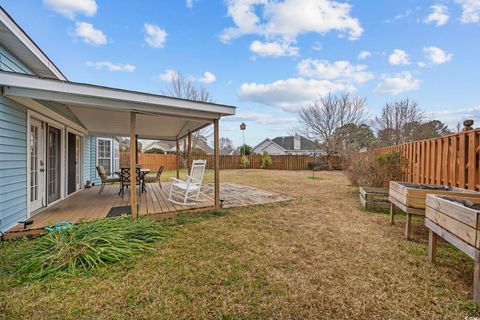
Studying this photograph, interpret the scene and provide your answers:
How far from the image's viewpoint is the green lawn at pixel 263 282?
6.00ft

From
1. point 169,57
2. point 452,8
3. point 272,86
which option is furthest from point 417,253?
point 272,86

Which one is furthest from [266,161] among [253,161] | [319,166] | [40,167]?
[40,167]

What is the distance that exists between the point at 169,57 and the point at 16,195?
955cm

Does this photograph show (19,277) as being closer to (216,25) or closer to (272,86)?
(216,25)

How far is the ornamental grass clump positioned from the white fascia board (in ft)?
6.78

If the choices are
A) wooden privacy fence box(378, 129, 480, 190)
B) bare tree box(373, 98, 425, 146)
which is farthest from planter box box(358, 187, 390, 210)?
bare tree box(373, 98, 425, 146)

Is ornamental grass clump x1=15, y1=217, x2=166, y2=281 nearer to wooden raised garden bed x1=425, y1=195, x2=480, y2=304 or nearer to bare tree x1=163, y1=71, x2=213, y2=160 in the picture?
wooden raised garden bed x1=425, y1=195, x2=480, y2=304

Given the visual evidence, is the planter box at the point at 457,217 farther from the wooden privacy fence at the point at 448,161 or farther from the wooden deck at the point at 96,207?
the wooden deck at the point at 96,207

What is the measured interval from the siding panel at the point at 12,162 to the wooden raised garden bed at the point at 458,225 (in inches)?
228

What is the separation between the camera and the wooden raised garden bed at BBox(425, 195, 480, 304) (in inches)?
72.9

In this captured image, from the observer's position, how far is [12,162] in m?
3.54

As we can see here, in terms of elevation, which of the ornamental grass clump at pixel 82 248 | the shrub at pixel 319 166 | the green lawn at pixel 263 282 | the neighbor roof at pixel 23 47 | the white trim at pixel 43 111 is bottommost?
the green lawn at pixel 263 282

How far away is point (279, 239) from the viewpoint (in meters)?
3.44

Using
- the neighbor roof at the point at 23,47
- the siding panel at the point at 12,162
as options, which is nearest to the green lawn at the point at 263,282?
the siding panel at the point at 12,162
